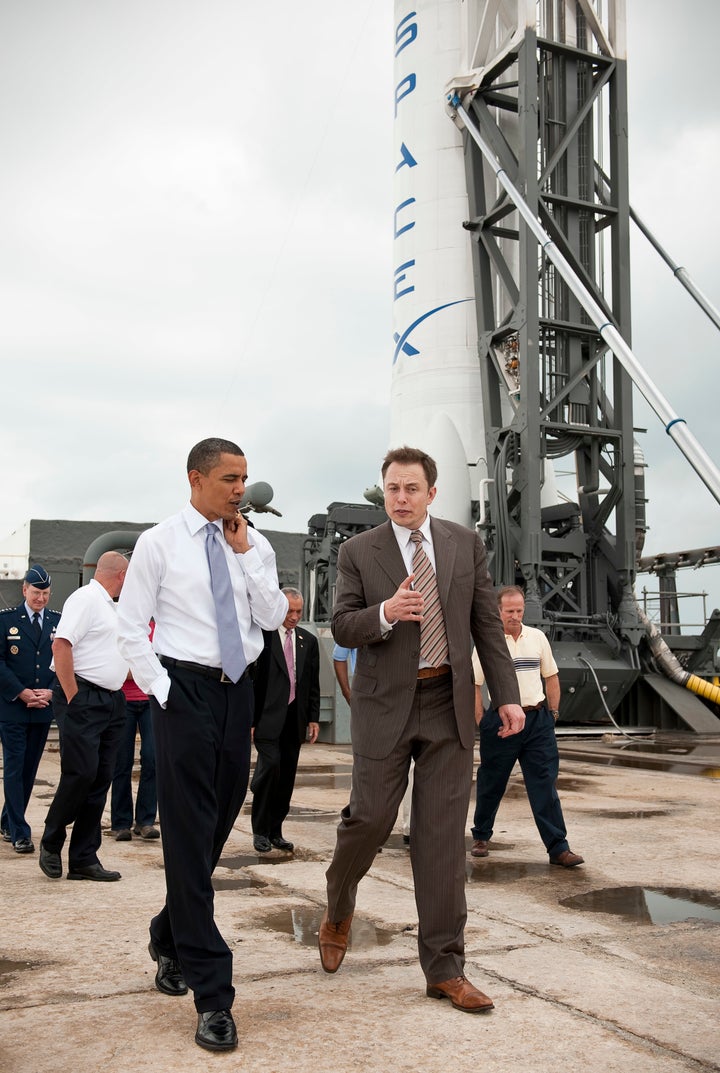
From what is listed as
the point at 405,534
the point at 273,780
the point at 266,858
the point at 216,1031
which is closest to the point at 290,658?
the point at 273,780

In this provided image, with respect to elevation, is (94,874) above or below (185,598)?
below

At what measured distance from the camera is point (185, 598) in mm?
3639

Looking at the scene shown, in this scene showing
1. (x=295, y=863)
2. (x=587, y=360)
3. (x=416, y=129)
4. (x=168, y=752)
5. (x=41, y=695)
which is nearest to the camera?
(x=168, y=752)

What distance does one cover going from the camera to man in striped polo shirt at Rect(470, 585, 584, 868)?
6.27 metres

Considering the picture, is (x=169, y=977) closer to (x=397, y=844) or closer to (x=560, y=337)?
(x=397, y=844)

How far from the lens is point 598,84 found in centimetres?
2070

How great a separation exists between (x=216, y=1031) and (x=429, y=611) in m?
1.58

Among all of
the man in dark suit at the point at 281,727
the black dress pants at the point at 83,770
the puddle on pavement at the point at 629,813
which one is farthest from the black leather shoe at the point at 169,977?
the puddle on pavement at the point at 629,813

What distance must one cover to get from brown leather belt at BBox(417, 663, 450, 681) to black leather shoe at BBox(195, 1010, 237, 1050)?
51.0 inches

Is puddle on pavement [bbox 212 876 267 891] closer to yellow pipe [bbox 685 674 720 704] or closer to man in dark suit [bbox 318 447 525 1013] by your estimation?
man in dark suit [bbox 318 447 525 1013]

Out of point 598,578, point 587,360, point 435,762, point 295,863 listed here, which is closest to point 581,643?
point 598,578

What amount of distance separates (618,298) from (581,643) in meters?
6.82

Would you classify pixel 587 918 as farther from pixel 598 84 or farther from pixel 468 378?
pixel 598 84

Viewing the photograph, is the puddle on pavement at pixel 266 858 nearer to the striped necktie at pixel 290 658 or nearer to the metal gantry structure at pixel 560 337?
the striped necktie at pixel 290 658
